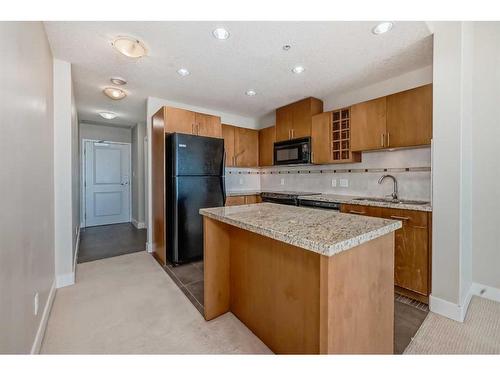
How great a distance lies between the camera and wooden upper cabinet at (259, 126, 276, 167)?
161 inches

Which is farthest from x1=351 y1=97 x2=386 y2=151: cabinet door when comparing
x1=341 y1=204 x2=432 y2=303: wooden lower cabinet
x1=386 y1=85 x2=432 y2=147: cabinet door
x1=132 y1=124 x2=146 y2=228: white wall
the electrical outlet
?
x1=132 y1=124 x2=146 y2=228: white wall

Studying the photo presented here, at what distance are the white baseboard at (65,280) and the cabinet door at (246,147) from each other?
2724 millimetres

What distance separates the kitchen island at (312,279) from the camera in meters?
1.00

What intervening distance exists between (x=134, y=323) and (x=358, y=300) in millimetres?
1635

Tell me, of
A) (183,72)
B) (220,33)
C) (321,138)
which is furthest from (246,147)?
(220,33)

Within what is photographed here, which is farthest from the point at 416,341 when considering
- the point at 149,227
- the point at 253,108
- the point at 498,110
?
the point at 253,108

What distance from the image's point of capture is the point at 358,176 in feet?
10.3

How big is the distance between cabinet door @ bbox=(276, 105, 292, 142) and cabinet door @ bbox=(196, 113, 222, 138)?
1047mm

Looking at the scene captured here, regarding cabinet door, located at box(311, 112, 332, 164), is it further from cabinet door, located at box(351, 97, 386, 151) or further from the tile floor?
the tile floor

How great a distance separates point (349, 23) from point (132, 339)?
2.81 meters

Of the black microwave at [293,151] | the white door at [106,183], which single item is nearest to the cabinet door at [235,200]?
the black microwave at [293,151]

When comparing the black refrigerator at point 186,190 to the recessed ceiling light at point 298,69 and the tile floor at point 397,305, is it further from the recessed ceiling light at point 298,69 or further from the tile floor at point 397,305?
the recessed ceiling light at point 298,69

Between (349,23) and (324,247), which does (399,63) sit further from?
(324,247)

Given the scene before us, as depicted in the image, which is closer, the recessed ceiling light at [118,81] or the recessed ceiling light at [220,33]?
the recessed ceiling light at [220,33]
